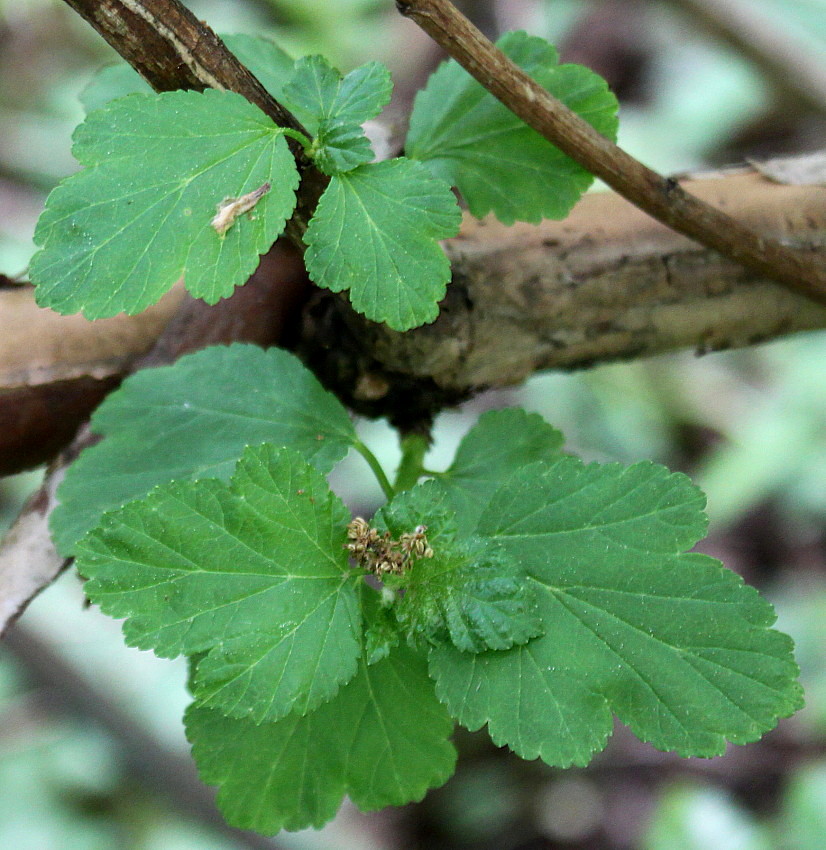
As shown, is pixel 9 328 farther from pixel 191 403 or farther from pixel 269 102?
pixel 269 102

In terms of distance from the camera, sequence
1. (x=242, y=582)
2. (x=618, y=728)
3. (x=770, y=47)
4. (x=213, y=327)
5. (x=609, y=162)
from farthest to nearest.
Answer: (x=770, y=47) < (x=618, y=728) < (x=213, y=327) < (x=609, y=162) < (x=242, y=582)

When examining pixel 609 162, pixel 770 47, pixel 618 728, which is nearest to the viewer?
pixel 609 162

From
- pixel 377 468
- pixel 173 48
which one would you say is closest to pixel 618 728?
pixel 377 468

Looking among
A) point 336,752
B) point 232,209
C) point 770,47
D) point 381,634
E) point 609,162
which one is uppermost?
point 232,209

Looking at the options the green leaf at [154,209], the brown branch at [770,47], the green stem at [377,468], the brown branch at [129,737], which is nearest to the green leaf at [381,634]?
the green stem at [377,468]

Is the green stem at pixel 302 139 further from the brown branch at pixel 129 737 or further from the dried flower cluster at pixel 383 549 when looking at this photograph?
the brown branch at pixel 129 737

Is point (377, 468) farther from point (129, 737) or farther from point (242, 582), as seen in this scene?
point (129, 737)
